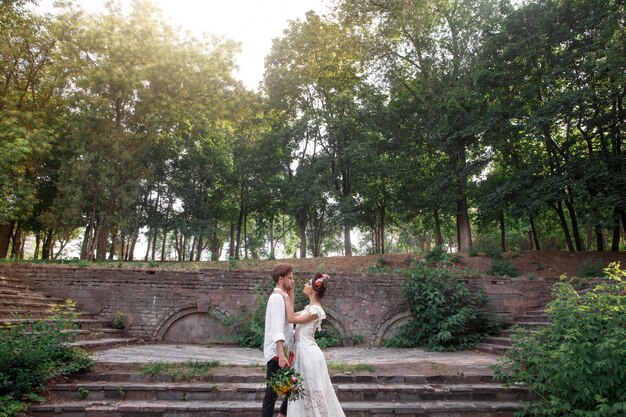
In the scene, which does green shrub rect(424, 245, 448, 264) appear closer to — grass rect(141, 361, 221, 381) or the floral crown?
grass rect(141, 361, 221, 381)

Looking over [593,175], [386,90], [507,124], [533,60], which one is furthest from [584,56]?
[386,90]

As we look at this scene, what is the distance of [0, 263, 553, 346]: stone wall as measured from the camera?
36.0 ft

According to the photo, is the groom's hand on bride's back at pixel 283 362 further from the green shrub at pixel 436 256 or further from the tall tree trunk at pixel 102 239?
the tall tree trunk at pixel 102 239

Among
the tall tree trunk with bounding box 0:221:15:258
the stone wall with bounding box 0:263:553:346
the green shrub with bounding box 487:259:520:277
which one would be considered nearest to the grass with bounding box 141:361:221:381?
the stone wall with bounding box 0:263:553:346

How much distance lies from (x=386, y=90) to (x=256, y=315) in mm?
16188

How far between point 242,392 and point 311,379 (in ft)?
7.93

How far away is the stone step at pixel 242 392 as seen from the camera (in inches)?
232

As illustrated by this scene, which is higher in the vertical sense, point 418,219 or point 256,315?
point 418,219

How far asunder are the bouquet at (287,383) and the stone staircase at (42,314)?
6.40 m

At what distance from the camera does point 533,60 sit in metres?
15.7

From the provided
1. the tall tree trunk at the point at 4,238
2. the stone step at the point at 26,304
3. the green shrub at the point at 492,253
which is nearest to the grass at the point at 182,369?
the stone step at the point at 26,304

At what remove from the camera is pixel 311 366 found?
13.4ft

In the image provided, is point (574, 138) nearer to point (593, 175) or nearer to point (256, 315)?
point (593, 175)

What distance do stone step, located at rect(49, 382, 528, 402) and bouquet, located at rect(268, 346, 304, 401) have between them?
2542 mm
